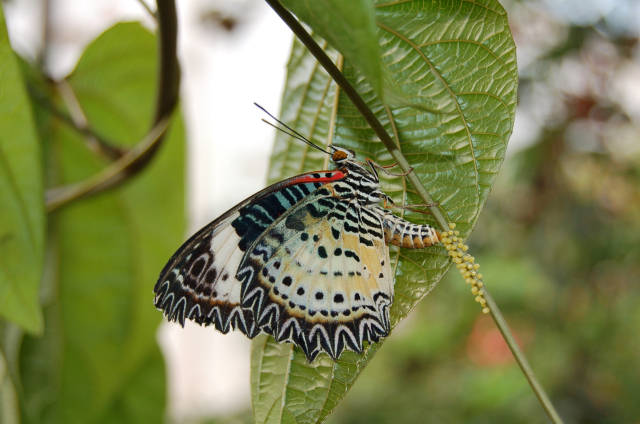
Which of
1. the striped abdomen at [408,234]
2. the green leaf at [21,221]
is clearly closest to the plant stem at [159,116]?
the green leaf at [21,221]

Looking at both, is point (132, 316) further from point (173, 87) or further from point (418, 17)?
point (418, 17)

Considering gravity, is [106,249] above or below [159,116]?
below

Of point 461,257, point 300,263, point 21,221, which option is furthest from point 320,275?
point 21,221

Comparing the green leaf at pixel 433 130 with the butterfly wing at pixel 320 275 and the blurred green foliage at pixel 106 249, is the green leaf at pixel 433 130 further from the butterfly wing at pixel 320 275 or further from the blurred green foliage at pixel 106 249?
the blurred green foliage at pixel 106 249

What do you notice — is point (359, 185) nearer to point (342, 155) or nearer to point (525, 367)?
point (342, 155)

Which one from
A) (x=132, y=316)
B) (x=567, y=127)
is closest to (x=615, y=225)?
(x=567, y=127)

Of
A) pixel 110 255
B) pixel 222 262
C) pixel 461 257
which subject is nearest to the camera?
pixel 461 257

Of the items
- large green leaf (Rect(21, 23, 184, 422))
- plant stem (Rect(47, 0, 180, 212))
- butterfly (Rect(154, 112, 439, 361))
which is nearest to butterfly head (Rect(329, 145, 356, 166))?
butterfly (Rect(154, 112, 439, 361))
